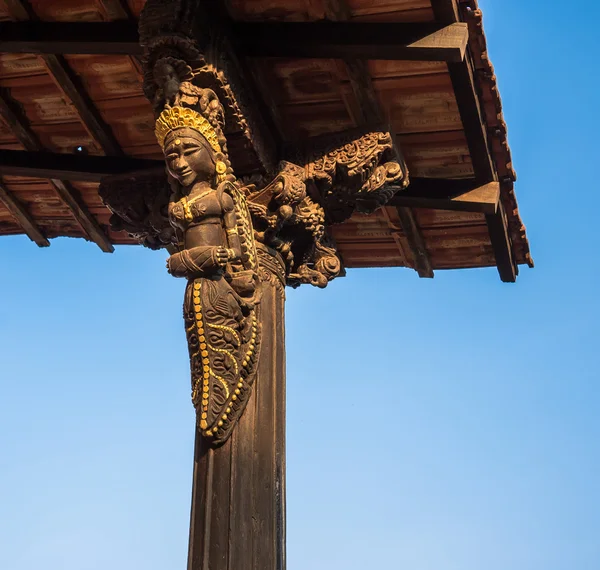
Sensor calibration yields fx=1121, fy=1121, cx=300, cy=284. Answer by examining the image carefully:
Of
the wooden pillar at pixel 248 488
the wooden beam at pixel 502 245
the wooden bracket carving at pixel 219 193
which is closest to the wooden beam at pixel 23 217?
the wooden bracket carving at pixel 219 193

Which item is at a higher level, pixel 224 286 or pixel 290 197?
pixel 290 197

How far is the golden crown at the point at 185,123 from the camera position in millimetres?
6824

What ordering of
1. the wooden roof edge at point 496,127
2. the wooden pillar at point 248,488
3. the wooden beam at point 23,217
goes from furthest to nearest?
the wooden beam at point 23,217
the wooden roof edge at point 496,127
the wooden pillar at point 248,488

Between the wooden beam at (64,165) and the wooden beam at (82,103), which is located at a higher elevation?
the wooden beam at (82,103)

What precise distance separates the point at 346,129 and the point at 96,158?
2.18 meters

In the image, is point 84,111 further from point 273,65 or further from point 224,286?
point 224,286

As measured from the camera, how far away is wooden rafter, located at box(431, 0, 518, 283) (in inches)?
275

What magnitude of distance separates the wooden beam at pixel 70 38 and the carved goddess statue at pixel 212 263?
907mm

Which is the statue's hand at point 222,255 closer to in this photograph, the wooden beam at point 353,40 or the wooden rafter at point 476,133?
the wooden beam at point 353,40

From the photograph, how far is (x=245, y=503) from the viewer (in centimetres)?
648

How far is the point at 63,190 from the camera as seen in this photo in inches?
390

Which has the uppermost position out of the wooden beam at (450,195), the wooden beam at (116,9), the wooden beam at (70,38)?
the wooden beam at (116,9)

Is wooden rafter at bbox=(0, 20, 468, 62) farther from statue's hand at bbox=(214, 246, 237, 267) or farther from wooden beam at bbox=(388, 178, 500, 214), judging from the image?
wooden beam at bbox=(388, 178, 500, 214)

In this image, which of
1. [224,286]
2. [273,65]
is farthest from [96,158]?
[224,286]
